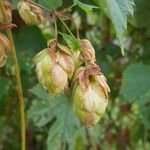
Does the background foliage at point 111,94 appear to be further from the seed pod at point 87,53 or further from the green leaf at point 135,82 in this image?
the seed pod at point 87,53

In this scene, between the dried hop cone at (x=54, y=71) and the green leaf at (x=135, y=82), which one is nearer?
the dried hop cone at (x=54, y=71)

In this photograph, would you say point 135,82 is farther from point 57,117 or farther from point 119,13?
point 119,13

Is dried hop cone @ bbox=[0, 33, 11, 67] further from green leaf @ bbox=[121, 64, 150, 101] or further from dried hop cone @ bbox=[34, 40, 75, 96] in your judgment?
green leaf @ bbox=[121, 64, 150, 101]

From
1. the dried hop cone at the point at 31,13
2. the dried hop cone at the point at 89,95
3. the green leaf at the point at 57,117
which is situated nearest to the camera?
the dried hop cone at the point at 89,95

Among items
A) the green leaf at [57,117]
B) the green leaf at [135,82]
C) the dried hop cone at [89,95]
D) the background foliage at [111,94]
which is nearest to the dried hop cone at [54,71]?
the dried hop cone at [89,95]

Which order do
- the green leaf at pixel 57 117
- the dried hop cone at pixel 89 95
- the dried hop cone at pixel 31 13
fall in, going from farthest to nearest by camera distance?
the green leaf at pixel 57 117
the dried hop cone at pixel 31 13
the dried hop cone at pixel 89 95

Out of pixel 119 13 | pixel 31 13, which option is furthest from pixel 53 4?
pixel 119 13
